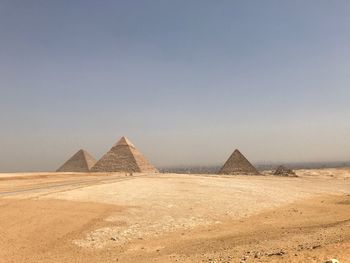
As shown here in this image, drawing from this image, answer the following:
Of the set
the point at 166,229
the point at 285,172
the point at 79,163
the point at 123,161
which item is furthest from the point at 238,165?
the point at 166,229

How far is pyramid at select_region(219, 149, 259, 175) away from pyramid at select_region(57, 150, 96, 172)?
26047 millimetres

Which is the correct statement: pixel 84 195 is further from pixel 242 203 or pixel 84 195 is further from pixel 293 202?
pixel 293 202

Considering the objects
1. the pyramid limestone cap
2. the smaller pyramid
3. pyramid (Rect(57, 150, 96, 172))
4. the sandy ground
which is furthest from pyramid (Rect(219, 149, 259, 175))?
the sandy ground

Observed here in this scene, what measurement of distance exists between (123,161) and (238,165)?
19.6 meters

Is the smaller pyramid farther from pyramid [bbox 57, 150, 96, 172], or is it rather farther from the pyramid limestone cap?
pyramid [bbox 57, 150, 96, 172]

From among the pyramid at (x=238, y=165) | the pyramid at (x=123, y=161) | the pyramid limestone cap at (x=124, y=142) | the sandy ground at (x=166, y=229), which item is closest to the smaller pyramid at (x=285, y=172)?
the pyramid at (x=238, y=165)

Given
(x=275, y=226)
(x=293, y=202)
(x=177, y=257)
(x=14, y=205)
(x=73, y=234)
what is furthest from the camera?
(x=293, y=202)

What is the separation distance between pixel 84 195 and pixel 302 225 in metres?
12.5

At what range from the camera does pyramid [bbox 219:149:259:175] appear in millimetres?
64125

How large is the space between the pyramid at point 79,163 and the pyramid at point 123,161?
5.79 metres

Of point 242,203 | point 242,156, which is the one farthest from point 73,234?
point 242,156

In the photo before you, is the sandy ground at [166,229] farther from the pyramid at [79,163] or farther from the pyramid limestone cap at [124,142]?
the pyramid at [79,163]

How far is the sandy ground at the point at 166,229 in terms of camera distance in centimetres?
1097

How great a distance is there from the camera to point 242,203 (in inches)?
862
